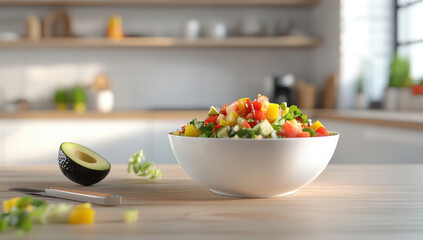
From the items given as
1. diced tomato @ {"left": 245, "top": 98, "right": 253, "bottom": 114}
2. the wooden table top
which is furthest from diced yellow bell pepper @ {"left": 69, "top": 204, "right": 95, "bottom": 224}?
diced tomato @ {"left": 245, "top": 98, "right": 253, "bottom": 114}

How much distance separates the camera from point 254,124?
76 cm

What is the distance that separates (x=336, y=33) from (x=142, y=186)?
3012 millimetres

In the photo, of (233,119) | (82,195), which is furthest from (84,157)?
(233,119)

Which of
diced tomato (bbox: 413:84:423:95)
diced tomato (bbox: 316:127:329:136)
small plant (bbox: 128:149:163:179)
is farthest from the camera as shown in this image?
diced tomato (bbox: 413:84:423:95)

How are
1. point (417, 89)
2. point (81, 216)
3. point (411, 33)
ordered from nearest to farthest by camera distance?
point (81, 216) < point (417, 89) < point (411, 33)

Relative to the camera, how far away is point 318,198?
2.54ft

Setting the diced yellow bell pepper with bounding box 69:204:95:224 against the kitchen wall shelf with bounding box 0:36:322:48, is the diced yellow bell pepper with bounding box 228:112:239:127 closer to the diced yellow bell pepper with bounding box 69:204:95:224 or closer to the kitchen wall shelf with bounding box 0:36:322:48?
the diced yellow bell pepper with bounding box 69:204:95:224

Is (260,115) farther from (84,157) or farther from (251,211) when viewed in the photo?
(84,157)

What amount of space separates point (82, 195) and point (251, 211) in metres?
0.27

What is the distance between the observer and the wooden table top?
22.0 inches

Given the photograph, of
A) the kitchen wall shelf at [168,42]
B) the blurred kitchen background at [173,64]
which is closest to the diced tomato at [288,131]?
the blurred kitchen background at [173,64]

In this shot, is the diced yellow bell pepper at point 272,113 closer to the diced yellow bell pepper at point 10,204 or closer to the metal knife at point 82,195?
the metal knife at point 82,195

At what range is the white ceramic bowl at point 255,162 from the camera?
72 cm

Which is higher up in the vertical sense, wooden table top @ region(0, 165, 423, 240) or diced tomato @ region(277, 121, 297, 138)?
diced tomato @ region(277, 121, 297, 138)
